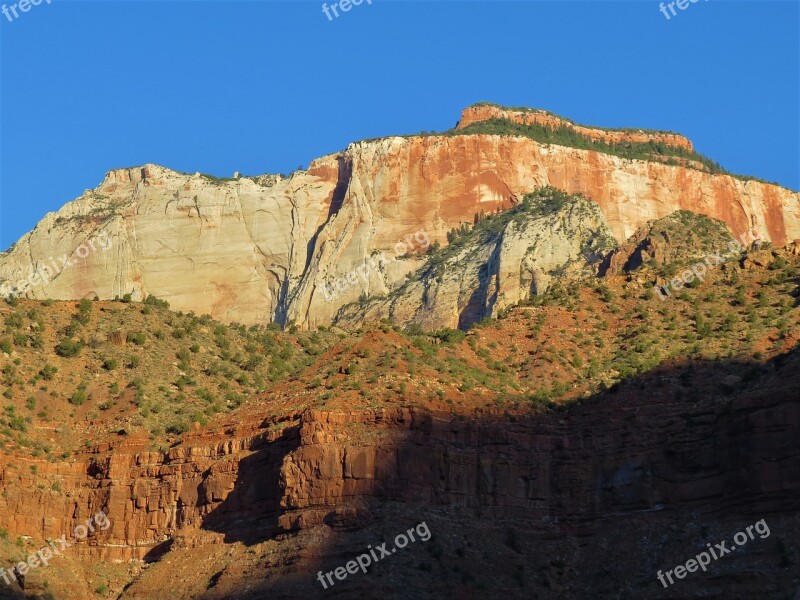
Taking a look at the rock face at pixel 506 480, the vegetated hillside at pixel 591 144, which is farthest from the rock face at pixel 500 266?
the rock face at pixel 506 480

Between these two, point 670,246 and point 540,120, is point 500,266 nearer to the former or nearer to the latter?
point 670,246

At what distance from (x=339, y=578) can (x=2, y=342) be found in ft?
93.2

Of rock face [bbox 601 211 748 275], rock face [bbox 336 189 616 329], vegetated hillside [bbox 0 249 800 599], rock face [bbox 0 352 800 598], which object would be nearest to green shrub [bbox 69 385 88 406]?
vegetated hillside [bbox 0 249 800 599]

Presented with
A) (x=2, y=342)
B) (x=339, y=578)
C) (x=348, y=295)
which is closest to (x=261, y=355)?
(x=2, y=342)

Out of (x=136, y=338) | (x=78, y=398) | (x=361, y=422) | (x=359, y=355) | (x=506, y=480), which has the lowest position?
(x=506, y=480)

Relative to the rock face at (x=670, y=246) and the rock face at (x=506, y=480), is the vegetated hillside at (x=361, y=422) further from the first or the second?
the rock face at (x=670, y=246)

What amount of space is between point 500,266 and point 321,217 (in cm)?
2892

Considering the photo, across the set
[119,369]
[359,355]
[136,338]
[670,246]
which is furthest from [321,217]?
[359,355]

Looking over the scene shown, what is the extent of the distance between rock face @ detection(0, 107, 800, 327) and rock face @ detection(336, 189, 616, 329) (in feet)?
19.6

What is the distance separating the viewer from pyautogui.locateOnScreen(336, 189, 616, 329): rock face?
152 metres

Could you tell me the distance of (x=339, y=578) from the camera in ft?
260

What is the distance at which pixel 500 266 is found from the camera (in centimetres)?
15475

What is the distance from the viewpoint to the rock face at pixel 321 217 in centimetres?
17238

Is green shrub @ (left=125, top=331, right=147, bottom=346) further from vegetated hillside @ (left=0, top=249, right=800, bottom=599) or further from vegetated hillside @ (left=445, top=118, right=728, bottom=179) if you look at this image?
vegetated hillside @ (left=445, top=118, right=728, bottom=179)
